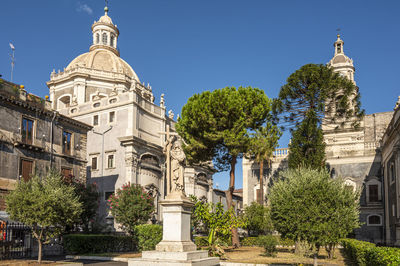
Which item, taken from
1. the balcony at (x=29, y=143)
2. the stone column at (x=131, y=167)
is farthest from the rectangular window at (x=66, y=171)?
the stone column at (x=131, y=167)

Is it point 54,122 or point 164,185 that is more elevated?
point 54,122

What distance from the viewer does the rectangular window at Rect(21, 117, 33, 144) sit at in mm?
26413

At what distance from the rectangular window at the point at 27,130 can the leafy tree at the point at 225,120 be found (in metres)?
12.7

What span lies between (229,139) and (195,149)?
3.95 m

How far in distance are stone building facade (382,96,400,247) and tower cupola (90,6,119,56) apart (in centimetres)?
4276

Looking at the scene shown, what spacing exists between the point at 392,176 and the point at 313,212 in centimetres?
2098

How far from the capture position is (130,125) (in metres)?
40.7

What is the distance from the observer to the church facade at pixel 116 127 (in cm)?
4038

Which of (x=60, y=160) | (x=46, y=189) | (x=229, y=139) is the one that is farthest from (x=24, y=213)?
(x=229, y=139)

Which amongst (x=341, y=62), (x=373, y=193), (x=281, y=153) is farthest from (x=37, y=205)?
(x=341, y=62)

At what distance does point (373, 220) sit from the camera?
39.4 m

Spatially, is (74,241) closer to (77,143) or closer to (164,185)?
(77,143)

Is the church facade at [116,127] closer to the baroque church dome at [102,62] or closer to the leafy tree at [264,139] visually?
the baroque church dome at [102,62]

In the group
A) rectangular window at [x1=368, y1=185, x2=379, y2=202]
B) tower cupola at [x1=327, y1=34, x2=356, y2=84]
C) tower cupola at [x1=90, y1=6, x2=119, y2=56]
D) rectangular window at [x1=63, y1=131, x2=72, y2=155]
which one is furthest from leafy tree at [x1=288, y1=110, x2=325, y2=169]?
tower cupola at [x1=90, y1=6, x2=119, y2=56]
